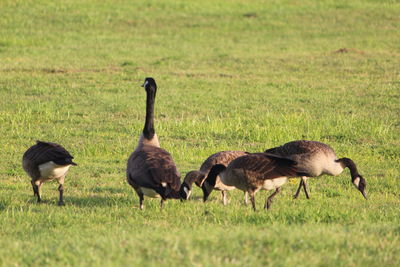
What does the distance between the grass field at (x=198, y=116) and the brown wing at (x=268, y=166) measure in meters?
0.53

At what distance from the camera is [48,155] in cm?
988

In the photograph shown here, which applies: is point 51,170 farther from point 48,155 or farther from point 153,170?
point 153,170

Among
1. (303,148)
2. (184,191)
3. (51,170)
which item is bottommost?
(184,191)

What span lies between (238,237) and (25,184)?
576cm

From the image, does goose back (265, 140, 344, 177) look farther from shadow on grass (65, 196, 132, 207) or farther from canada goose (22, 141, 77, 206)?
canada goose (22, 141, 77, 206)

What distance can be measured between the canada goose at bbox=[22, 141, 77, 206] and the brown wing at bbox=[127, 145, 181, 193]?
0.92 metres

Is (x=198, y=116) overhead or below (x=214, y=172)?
overhead

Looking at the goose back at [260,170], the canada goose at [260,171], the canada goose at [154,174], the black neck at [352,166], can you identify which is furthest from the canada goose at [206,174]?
the black neck at [352,166]

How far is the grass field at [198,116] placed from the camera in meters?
6.93

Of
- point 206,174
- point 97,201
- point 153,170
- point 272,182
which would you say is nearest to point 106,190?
point 97,201

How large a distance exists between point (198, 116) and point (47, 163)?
8.80 m

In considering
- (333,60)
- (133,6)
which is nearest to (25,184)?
(333,60)

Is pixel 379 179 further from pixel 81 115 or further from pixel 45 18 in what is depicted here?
pixel 45 18

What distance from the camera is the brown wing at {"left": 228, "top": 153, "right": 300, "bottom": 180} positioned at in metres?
9.32
